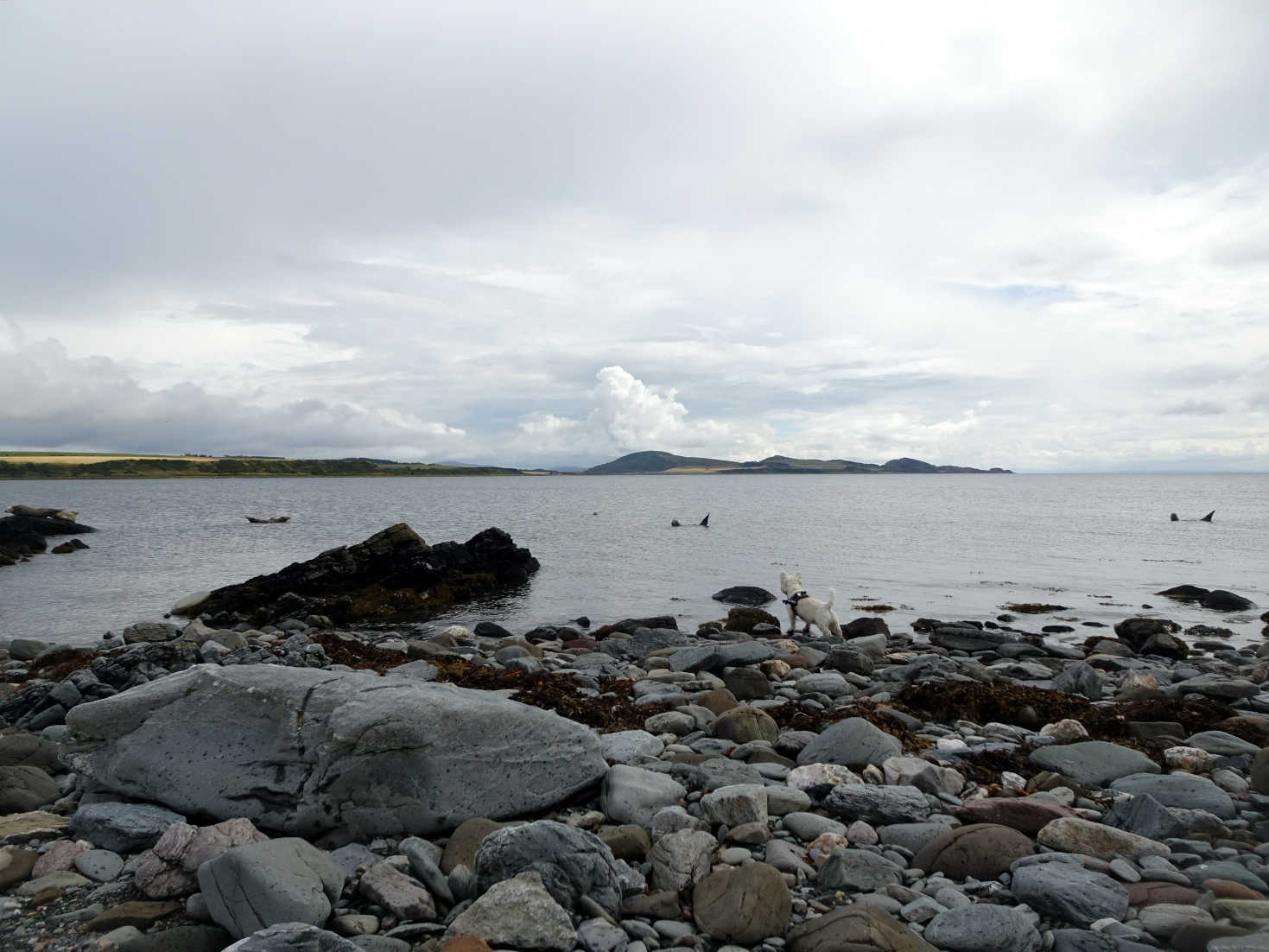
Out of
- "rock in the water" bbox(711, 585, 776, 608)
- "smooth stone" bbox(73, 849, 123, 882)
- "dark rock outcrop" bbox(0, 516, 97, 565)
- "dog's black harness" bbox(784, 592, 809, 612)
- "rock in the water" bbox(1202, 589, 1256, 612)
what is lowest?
"dark rock outcrop" bbox(0, 516, 97, 565)

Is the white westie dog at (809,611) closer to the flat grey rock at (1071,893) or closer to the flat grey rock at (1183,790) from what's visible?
the flat grey rock at (1183,790)

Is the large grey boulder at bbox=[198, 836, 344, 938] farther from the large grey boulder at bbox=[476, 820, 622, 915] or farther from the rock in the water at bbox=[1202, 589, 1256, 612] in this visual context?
the rock in the water at bbox=[1202, 589, 1256, 612]

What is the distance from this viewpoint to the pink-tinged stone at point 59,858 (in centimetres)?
578

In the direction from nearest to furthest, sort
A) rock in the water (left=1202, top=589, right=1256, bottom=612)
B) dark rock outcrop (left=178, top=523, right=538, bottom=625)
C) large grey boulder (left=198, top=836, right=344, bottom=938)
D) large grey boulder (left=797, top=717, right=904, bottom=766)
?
large grey boulder (left=198, top=836, right=344, bottom=938) → large grey boulder (left=797, top=717, right=904, bottom=766) → dark rock outcrop (left=178, top=523, right=538, bottom=625) → rock in the water (left=1202, top=589, right=1256, bottom=612)

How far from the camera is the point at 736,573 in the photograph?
34156mm

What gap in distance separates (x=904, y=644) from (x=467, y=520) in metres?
51.0

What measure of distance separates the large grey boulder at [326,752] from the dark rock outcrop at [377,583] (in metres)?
18.2

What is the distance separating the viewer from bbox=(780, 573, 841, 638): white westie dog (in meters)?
A: 19.7

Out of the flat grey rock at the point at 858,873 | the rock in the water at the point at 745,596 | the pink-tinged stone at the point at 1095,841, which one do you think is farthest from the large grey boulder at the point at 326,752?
the rock in the water at the point at 745,596

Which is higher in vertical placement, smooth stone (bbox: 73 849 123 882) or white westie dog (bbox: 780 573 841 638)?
smooth stone (bbox: 73 849 123 882)

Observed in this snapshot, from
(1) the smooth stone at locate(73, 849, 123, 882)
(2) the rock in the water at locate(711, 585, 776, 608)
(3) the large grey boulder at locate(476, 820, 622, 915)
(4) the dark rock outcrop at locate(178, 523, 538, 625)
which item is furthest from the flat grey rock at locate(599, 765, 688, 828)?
(4) the dark rock outcrop at locate(178, 523, 538, 625)

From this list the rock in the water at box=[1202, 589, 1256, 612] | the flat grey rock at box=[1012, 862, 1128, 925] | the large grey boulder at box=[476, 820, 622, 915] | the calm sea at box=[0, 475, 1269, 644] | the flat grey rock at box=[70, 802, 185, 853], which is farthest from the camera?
the calm sea at box=[0, 475, 1269, 644]

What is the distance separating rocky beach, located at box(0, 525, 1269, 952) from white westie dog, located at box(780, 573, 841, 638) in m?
8.33

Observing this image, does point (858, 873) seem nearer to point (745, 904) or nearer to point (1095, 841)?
point (745, 904)
